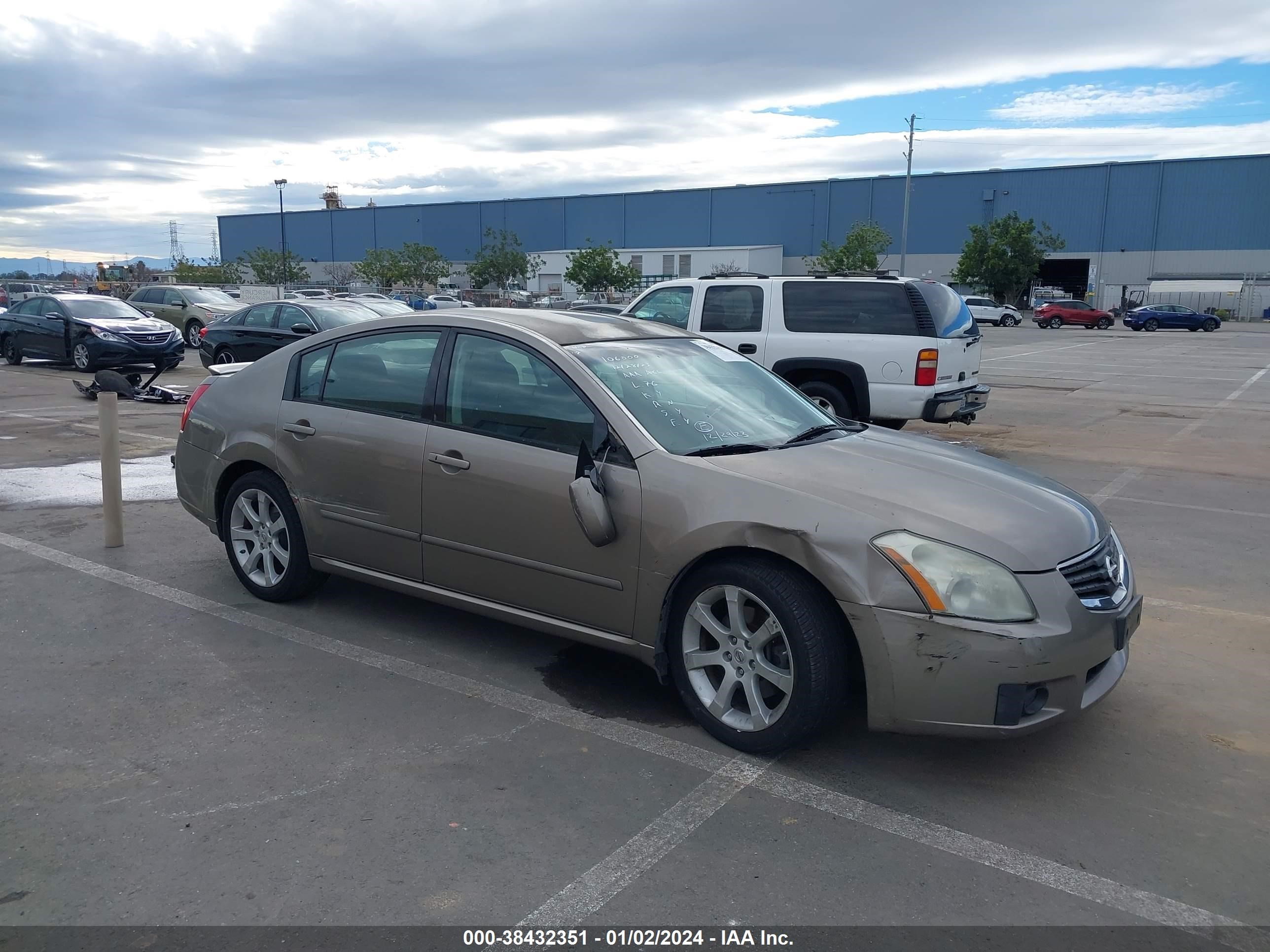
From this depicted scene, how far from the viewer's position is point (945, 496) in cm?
386

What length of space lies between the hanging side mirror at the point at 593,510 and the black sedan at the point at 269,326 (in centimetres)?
1341

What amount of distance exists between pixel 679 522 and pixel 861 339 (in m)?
7.19

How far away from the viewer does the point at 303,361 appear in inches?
216

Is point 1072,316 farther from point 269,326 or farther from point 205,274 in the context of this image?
point 205,274

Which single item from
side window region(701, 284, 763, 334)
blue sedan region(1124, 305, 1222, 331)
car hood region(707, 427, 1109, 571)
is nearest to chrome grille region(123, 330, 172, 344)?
side window region(701, 284, 763, 334)

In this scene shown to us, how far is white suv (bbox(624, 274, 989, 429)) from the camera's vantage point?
407 inches

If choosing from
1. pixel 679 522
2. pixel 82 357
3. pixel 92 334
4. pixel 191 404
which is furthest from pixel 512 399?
pixel 82 357

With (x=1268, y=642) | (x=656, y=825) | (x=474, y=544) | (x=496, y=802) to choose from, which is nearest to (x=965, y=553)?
(x=656, y=825)

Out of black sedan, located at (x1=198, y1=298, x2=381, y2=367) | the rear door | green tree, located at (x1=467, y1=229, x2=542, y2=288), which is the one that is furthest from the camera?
green tree, located at (x1=467, y1=229, x2=542, y2=288)

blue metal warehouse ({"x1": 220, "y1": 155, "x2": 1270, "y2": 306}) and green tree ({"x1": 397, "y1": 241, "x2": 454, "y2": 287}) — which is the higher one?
blue metal warehouse ({"x1": 220, "y1": 155, "x2": 1270, "y2": 306})

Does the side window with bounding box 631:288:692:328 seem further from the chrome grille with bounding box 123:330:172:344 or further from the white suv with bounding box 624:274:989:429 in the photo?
the chrome grille with bounding box 123:330:172:344

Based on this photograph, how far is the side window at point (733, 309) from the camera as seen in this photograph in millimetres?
11109

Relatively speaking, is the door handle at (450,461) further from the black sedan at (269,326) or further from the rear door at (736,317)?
the black sedan at (269,326)
